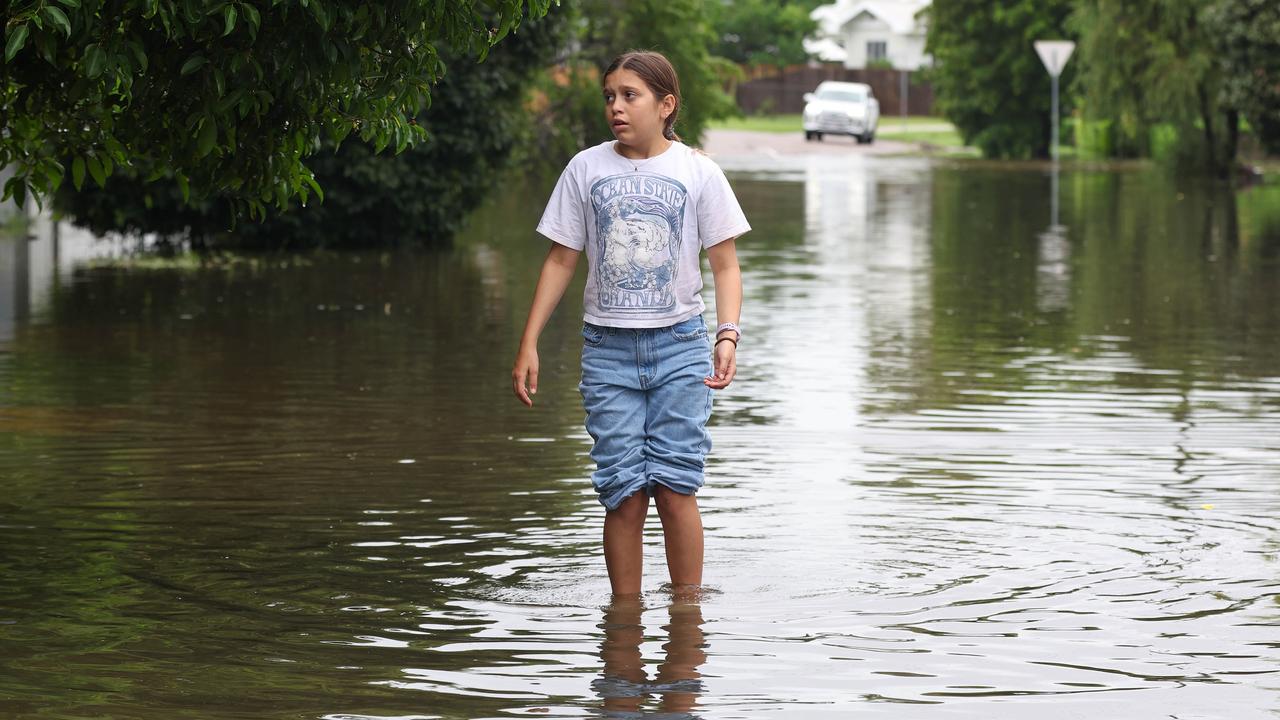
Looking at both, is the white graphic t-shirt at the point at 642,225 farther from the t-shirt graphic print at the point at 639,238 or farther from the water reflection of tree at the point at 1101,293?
the water reflection of tree at the point at 1101,293

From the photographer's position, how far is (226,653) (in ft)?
17.4

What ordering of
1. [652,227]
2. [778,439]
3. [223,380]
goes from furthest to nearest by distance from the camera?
[223,380], [778,439], [652,227]

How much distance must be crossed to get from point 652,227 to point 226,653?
1.59 metres

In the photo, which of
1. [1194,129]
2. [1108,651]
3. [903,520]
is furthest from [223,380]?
[1194,129]

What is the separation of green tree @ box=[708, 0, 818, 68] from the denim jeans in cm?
9058

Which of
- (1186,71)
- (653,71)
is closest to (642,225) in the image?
(653,71)

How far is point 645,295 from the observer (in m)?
5.71

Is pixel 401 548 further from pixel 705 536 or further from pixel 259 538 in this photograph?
pixel 705 536

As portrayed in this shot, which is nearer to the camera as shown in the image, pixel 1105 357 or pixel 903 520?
pixel 903 520

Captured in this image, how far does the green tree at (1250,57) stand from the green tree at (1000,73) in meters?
12.4

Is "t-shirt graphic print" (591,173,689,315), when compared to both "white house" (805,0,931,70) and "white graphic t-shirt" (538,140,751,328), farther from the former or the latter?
"white house" (805,0,931,70)

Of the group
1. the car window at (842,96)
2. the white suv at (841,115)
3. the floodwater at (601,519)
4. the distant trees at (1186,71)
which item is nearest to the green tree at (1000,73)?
the distant trees at (1186,71)

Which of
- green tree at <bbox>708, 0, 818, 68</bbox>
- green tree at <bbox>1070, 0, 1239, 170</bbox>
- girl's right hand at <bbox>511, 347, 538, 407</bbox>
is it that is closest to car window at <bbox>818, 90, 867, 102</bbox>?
green tree at <bbox>1070, 0, 1239, 170</bbox>

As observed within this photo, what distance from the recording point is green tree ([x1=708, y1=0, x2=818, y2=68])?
95.6 m
